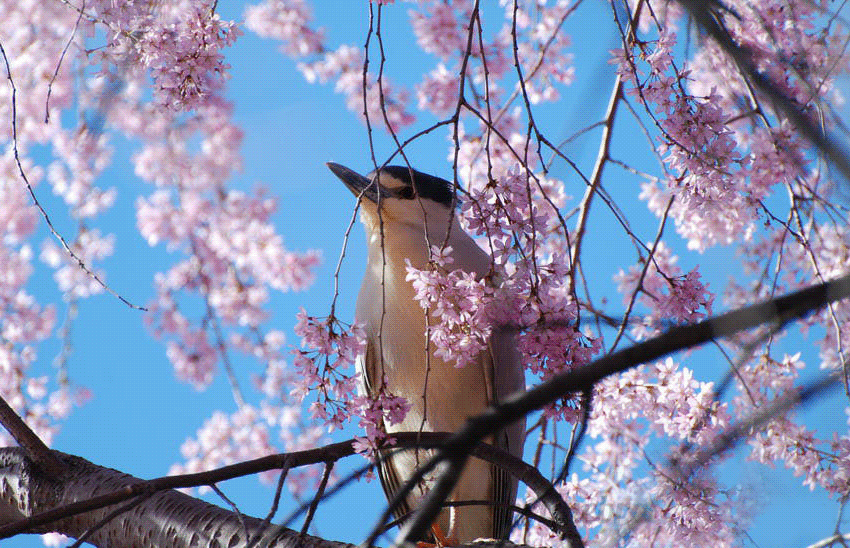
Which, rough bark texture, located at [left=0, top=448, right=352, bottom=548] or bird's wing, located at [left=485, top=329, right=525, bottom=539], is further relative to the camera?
bird's wing, located at [left=485, top=329, right=525, bottom=539]

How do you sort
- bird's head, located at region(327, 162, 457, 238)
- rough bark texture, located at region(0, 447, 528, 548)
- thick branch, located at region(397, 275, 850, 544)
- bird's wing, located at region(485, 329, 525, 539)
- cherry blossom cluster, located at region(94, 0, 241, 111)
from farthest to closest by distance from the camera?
bird's head, located at region(327, 162, 457, 238) → bird's wing, located at region(485, 329, 525, 539) → cherry blossom cluster, located at region(94, 0, 241, 111) → rough bark texture, located at region(0, 447, 528, 548) → thick branch, located at region(397, 275, 850, 544)

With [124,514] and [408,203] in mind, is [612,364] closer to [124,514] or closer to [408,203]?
[124,514]

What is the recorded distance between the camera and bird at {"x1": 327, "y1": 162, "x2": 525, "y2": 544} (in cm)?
235

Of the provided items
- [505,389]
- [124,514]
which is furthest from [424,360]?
[124,514]

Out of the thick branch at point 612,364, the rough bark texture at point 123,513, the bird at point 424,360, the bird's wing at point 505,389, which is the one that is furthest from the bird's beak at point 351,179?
the thick branch at point 612,364

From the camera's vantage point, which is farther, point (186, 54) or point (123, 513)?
point (186, 54)

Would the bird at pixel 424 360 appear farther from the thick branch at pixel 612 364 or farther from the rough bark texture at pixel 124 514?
the thick branch at pixel 612 364

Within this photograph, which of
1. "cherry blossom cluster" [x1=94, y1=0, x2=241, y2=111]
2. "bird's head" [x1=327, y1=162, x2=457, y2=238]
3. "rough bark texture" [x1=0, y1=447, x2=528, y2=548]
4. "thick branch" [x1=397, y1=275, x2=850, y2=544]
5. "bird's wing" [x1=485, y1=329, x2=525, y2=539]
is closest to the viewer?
"thick branch" [x1=397, y1=275, x2=850, y2=544]

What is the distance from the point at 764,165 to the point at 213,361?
129 inches

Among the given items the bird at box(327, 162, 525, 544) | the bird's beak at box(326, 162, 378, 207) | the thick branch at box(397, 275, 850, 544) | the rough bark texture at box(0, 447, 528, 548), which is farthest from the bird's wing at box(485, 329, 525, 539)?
the thick branch at box(397, 275, 850, 544)

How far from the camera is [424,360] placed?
2.35 m

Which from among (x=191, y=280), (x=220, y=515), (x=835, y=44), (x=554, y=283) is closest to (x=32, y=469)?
(x=220, y=515)

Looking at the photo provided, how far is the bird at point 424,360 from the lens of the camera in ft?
7.72

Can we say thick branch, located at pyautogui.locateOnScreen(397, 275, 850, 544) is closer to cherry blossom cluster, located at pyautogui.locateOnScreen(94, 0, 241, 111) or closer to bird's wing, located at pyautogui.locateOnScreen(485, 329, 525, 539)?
cherry blossom cluster, located at pyautogui.locateOnScreen(94, 0, 241, 111)
